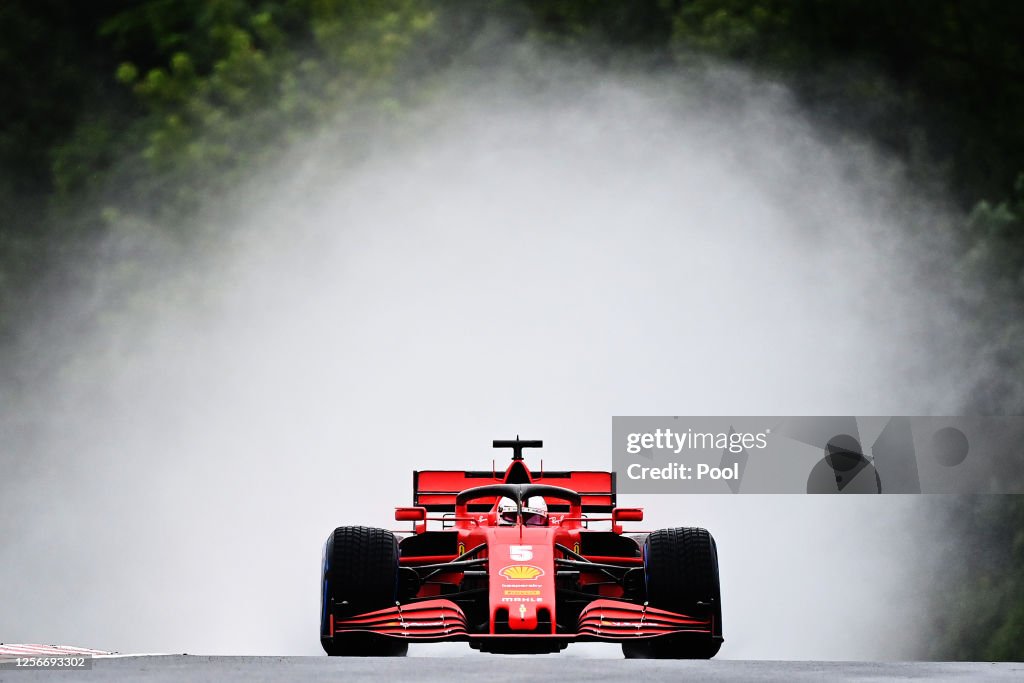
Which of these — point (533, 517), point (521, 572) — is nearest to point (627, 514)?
point (533, 517)

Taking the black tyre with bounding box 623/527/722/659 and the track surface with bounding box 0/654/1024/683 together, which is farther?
the black tyre with bounding box 623/527/722/659

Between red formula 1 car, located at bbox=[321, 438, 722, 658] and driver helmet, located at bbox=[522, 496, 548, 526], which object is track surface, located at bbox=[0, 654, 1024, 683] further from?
driver helmet, located at bbox=[522, 496, 548, 526]

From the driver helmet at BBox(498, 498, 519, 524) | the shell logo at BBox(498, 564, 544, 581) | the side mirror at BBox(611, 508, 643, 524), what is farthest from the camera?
the side mirror at BBox(611, 508, 643, 524)

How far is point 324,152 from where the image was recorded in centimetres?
3616

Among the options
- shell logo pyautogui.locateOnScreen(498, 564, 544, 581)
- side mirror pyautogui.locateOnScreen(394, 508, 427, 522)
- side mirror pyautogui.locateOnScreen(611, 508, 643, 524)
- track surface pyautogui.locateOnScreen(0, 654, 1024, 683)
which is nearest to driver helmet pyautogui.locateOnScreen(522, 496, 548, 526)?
side mirror pyautogui.locateOnScreen(611, 508, 643, 524)

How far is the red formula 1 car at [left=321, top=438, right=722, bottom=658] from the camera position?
42.8 ft

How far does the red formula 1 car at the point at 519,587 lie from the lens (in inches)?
514

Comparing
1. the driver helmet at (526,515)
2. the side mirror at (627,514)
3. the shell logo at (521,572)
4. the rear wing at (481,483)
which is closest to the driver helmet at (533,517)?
the driver helmet at (526,515)

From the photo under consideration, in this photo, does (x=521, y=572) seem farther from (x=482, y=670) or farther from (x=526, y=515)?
(x=526, y=515)

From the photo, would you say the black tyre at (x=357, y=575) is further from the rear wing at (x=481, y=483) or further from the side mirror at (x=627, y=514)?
the rear wing at (x=481, y=483)

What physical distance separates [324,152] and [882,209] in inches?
423

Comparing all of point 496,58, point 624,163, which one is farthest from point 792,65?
point 496,58

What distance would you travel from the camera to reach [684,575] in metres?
13.5

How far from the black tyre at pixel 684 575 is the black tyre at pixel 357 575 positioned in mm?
1838
